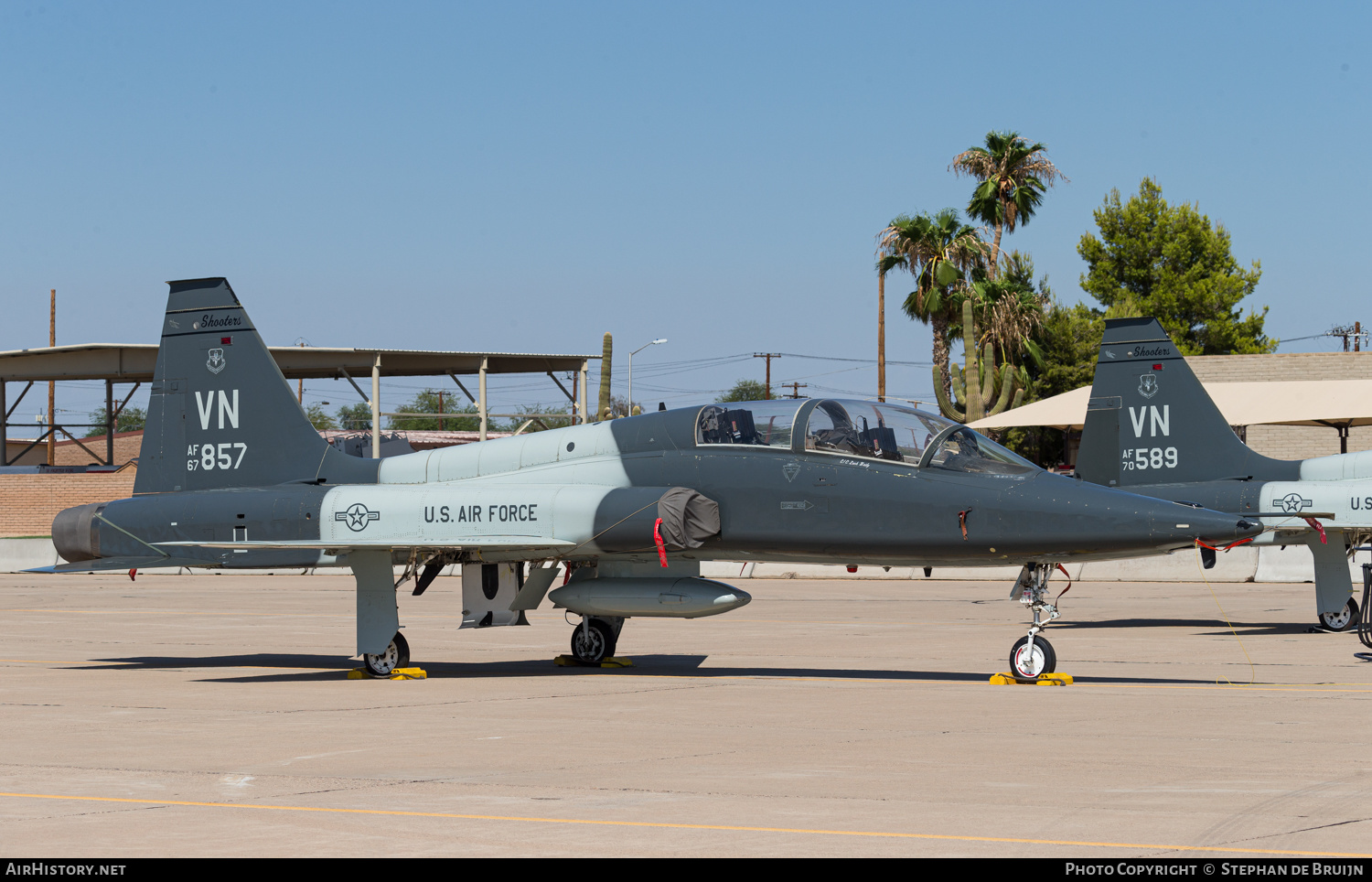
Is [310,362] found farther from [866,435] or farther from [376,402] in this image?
[866,435]

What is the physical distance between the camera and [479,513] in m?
14.8

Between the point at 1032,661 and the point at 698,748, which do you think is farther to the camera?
the point at 1032,661

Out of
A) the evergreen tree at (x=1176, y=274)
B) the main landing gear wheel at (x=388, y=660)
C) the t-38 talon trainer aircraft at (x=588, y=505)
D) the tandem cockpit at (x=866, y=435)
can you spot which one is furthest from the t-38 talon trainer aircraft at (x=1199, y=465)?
the evergreen tree at (x=1176, y=274)

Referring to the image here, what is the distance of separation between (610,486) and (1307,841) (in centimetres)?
924

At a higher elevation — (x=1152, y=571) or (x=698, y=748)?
(x=1152, y=571)

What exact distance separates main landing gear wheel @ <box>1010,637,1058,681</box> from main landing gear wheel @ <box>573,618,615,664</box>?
469 centimetres

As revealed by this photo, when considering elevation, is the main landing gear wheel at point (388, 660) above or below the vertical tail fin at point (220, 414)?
below

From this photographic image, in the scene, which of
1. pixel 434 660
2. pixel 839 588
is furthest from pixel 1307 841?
pixel 839 588

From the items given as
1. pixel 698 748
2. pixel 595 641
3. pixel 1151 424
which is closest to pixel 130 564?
pixel 595 641

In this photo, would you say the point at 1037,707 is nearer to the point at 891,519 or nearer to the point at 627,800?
the point at 891,519

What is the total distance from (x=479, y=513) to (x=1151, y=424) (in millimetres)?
11259

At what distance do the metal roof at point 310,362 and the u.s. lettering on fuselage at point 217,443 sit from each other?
3152cm

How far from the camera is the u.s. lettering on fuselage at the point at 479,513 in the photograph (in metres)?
14.7

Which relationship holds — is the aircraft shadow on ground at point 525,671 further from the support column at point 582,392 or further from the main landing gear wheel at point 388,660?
the support column at point 582,392
